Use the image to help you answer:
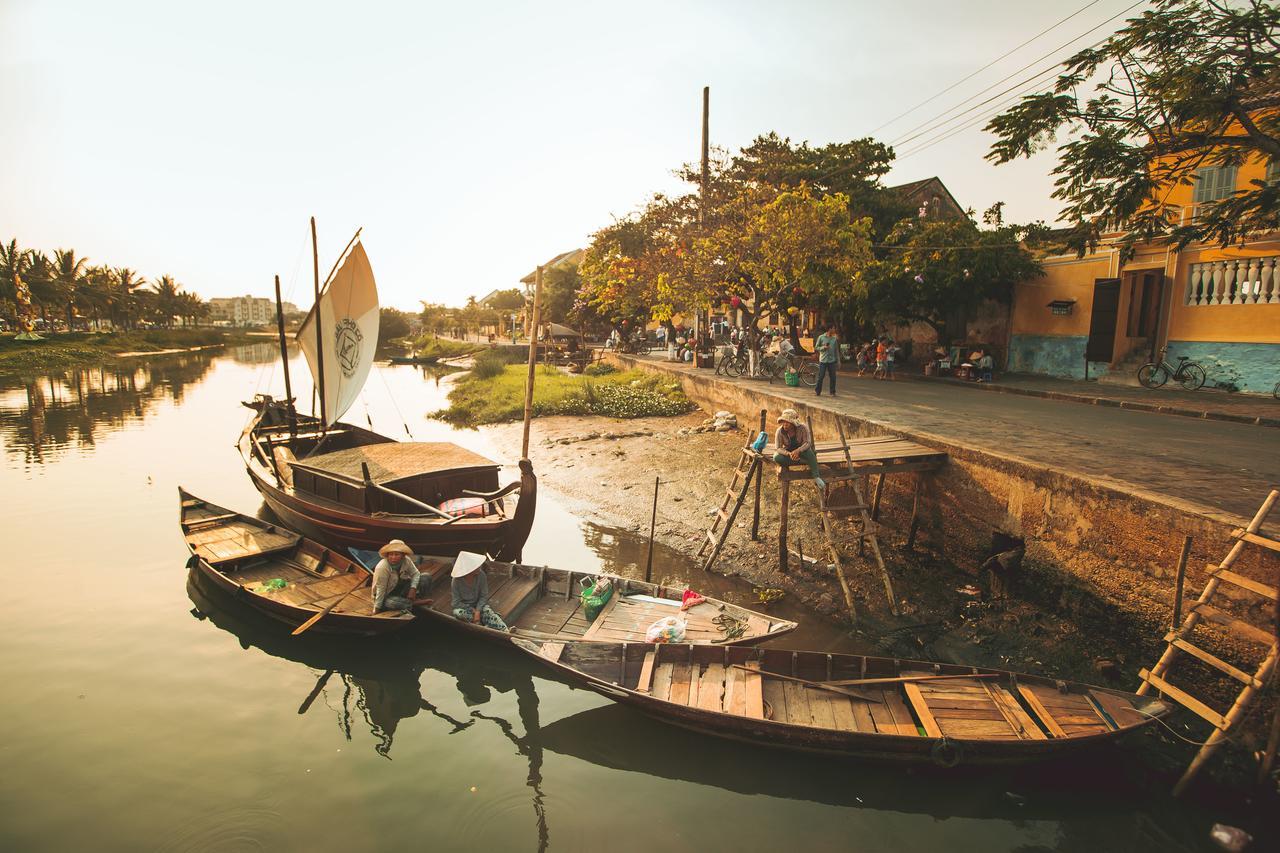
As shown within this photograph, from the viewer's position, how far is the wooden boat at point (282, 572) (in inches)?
335

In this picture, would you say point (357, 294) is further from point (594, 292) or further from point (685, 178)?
point (594, 292)

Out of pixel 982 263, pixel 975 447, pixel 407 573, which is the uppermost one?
pixel 982 263

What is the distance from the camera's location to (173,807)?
6227 millimetres

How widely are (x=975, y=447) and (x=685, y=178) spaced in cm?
1934

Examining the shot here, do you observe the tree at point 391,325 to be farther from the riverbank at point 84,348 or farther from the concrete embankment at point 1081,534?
the concrete embankment at point 1081,534

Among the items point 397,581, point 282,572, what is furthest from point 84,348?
point 397,581

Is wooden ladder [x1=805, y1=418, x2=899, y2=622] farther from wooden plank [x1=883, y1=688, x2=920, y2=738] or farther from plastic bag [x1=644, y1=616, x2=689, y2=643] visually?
plastic bag [x1=644, y1=616, x2=689, y2=643]

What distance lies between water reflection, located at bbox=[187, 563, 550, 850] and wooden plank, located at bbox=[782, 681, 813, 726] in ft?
9.31

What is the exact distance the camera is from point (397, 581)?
28.3 ft

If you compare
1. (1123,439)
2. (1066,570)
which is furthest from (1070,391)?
(1066,570)

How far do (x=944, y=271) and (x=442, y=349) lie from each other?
196ft

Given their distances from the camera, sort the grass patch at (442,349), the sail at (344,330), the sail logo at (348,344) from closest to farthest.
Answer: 1. the sail at (344,330)
2. the sail logo at (348,344)
3. the grass patch at (442,349)

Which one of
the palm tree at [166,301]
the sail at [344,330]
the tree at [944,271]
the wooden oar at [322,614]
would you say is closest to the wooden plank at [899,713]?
the wooden oar at [322,614]

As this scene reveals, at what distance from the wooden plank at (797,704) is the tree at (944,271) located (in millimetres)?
18046
